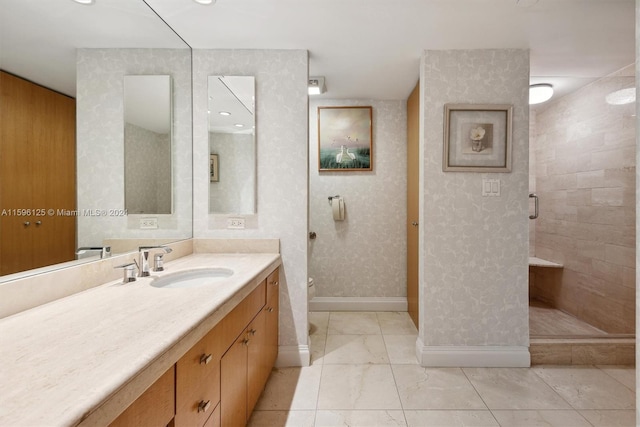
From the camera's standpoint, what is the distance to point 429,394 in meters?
1.86

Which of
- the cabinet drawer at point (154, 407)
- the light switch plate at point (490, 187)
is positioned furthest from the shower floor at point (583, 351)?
the cabinet drawer at point (154, 407)

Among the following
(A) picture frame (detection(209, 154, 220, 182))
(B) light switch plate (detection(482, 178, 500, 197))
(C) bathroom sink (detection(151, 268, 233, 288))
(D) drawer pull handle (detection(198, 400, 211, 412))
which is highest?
(A) picture frame (detection(209, 154, 220, 182))

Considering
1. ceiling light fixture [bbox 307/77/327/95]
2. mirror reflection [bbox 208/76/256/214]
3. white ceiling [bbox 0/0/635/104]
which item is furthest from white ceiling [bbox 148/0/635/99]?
mirror reflection [bbox 208/76/256/214]

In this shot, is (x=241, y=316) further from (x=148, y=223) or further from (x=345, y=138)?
(x=345, y=138)

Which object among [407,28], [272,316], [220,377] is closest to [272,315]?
[272,316]

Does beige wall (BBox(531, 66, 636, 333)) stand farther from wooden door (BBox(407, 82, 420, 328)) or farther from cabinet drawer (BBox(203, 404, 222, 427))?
cabinet drawer (BBox(203, 404, 222, 427))

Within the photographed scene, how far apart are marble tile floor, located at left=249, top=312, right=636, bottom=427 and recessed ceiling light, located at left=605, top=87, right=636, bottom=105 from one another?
204cm

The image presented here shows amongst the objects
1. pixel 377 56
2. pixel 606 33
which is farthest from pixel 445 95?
pixel 606 33

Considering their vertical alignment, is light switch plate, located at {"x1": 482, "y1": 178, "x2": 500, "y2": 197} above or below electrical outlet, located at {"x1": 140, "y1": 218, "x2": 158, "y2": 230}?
above

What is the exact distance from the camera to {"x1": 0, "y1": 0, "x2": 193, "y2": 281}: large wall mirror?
40.2 inches

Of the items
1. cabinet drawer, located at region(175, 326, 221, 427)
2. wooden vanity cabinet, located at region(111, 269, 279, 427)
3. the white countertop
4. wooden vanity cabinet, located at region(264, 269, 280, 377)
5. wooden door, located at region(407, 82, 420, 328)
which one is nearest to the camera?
the white countertop

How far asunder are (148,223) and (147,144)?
46 cm

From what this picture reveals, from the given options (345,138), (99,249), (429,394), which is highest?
(345,138)

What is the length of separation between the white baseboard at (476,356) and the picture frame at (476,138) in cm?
128
